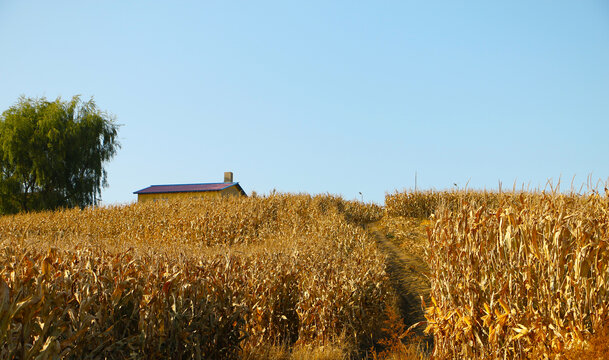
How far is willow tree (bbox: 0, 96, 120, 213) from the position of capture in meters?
38.6

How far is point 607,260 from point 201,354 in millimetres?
6015

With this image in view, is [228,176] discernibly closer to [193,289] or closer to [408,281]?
[408,281]

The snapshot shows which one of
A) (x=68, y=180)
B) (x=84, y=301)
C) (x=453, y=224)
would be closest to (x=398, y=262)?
(x=453, y=224)

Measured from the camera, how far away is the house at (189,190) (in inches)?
1705

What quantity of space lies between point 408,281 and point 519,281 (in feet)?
28.8

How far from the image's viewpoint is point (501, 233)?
281 inches

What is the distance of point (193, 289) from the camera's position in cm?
700

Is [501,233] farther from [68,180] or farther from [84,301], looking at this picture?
[68,180]

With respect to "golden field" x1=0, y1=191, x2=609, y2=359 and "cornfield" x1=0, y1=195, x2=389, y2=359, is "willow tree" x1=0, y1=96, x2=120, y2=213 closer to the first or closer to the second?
"cornfield" x1=0, y1=195, x2=389, y2=359

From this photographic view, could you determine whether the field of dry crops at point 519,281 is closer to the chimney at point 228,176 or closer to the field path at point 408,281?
the field path at point 408,281

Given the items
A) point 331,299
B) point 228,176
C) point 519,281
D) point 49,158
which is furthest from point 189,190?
point 519,281

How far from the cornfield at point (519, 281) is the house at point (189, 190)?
36.3 metres

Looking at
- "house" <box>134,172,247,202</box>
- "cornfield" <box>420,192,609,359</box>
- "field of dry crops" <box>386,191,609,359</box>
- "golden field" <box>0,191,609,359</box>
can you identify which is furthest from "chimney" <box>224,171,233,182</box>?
"cornfield" <box>420,192,609,359</box>

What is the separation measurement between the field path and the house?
26812 mm
